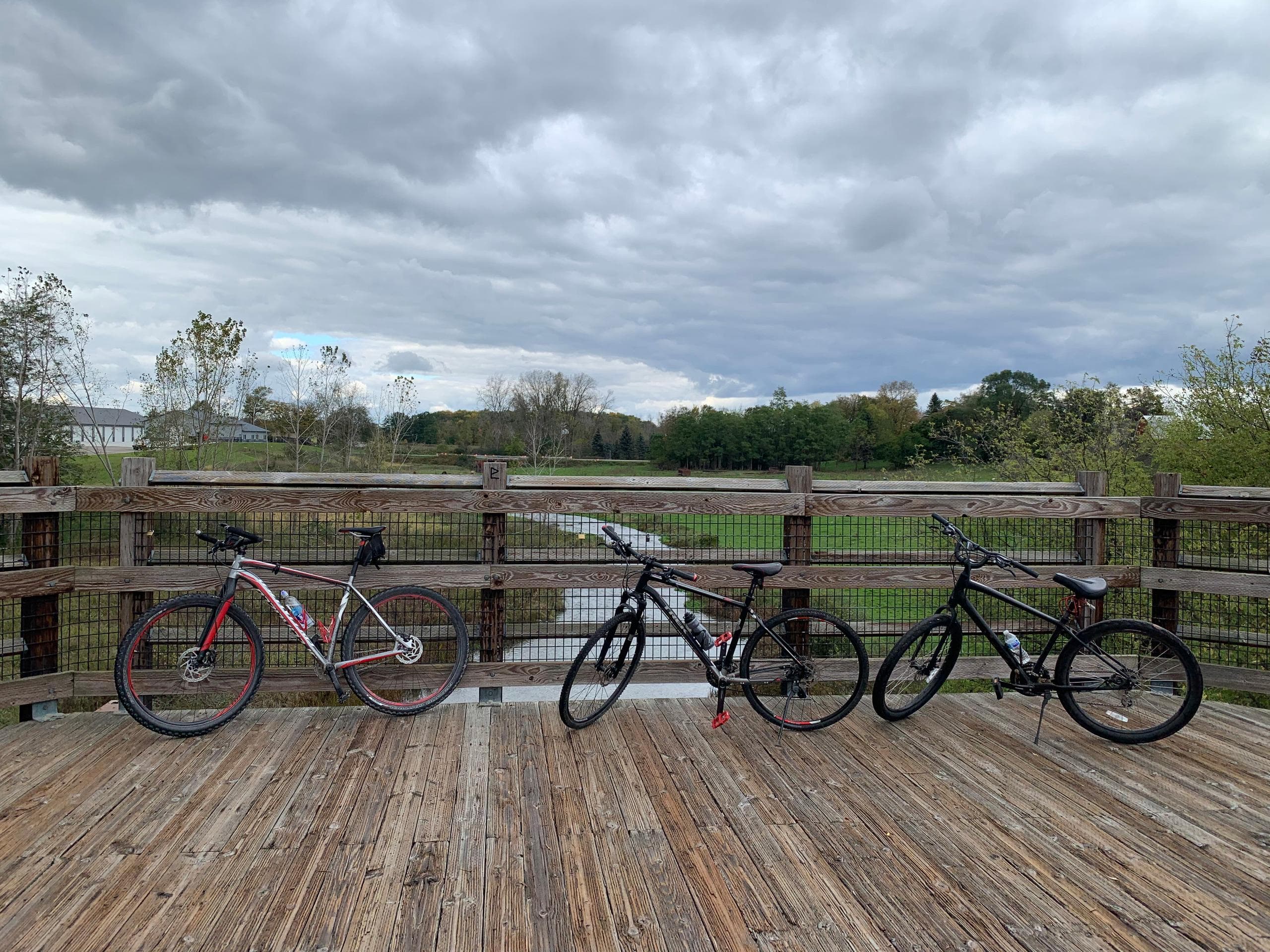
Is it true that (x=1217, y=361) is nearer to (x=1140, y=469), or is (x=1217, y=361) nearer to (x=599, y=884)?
(x=1140, y=469)

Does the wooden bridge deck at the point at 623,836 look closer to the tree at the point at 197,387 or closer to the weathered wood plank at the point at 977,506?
the weathered wood plank at the point at 977,506

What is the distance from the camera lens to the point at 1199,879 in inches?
98.0

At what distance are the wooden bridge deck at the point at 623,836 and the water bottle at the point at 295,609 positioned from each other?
1.69ft

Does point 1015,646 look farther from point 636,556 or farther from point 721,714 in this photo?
point 636,556

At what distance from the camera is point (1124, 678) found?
3764 millimetres

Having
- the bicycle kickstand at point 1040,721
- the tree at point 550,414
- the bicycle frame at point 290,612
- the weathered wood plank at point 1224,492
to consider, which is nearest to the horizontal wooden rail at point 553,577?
the bicycle frame at point 290,612

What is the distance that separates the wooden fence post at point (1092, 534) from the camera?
472 centimetres

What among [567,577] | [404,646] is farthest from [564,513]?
[404,646]

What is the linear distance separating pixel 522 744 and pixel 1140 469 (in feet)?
42.8

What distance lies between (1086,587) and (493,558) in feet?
10.2

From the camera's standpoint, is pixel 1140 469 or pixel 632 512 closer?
pixel 632 512

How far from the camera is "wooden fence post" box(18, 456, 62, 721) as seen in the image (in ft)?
12.8

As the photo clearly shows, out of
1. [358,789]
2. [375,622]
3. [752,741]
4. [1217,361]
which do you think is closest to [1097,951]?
[752,741]

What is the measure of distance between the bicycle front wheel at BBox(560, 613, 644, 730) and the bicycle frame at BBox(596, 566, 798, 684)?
2 cm
